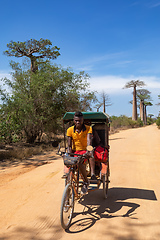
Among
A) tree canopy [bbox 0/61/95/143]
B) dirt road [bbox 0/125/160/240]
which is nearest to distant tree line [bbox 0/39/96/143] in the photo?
tree canopy [bbox 0/61/95/143]

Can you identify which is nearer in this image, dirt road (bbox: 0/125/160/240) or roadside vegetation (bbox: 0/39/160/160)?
dirt road (bbox: 0/125/160/240)

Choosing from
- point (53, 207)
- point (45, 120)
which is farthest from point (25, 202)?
point (45, 120)

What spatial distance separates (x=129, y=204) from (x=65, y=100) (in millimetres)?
13492

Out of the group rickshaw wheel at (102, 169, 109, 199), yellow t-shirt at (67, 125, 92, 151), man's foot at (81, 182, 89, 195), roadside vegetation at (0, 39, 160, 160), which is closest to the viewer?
man's foot at (81, 182, 89, 195)

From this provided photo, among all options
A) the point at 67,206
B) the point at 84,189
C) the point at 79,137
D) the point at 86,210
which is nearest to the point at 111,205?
the point at 86,210

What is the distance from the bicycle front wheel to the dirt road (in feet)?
0.46

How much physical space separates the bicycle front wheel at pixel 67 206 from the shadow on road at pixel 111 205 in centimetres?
14

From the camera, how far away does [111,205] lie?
206 inches

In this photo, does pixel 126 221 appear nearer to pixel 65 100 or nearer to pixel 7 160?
pixel 7 160

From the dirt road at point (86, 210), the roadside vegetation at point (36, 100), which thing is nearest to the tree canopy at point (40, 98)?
the roadside vegetation at point (36, 100)

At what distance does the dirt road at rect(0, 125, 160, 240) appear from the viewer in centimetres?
390

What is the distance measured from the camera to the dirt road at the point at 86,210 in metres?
3.90

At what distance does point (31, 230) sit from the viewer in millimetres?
4020

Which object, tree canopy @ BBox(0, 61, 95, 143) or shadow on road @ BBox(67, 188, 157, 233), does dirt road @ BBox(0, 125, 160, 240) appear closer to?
shadow on road @ BBox(67, 188, 157, 233)
